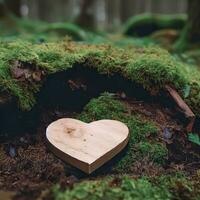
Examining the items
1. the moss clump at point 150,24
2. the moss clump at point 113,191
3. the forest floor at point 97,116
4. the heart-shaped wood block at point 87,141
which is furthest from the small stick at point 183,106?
the moss clump at point 150,24

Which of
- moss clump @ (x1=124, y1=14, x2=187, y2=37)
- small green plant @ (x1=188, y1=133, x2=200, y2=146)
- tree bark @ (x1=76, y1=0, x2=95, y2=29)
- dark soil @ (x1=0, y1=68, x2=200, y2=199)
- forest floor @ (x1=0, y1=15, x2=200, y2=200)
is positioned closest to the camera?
forest floor @ (x1=0, y1=15, x2=200, y2=200)

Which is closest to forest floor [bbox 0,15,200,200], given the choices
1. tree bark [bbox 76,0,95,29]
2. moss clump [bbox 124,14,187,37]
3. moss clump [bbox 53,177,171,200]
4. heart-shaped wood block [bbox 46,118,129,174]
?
moss clump [bbox 53,177,171,200]

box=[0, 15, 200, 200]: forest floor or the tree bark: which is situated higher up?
box=[0, 15, 200, 200]: forest floor

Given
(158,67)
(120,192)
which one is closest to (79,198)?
(120,192)

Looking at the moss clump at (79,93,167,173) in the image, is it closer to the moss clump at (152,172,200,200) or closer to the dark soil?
the dark soil

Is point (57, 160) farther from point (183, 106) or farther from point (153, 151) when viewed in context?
point (183, 106)

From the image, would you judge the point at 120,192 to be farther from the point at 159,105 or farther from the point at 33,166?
the point at 159,105

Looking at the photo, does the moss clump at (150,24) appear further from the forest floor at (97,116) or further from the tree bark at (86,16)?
the forest floor at (97,116)
